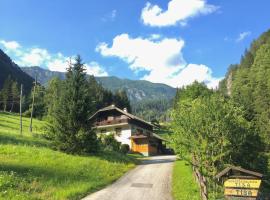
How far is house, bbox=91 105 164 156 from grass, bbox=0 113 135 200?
1167 inches

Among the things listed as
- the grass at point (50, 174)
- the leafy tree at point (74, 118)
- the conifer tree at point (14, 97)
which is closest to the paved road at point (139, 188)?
the grass at point (50, 174)

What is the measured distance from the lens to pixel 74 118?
3362 centimetres

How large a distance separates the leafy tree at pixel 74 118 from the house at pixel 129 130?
27.1 m

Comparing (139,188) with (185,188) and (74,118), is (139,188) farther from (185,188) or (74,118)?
(74,118)

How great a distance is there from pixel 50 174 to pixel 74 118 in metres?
11.7

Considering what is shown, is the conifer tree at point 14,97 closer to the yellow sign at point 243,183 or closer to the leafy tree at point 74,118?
the leafy tree at point 74,118

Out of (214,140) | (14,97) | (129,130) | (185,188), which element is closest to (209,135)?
(214,140)

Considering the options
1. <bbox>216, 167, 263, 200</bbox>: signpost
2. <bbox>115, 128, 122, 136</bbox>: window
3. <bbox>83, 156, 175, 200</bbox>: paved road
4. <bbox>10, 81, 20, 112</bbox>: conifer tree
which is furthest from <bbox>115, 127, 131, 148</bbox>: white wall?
<bbox>10, 81, 20, 112</bbox>: conifer tree

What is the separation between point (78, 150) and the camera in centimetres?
3278

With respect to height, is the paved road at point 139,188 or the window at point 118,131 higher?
the window at point 118,131

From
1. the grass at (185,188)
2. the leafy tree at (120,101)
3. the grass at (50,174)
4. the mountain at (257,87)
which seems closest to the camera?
the grass at (50,174)

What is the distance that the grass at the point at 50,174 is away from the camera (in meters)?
18.2

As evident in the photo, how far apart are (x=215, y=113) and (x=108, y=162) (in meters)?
12.4

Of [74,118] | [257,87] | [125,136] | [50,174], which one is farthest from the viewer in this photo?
[257,87]
